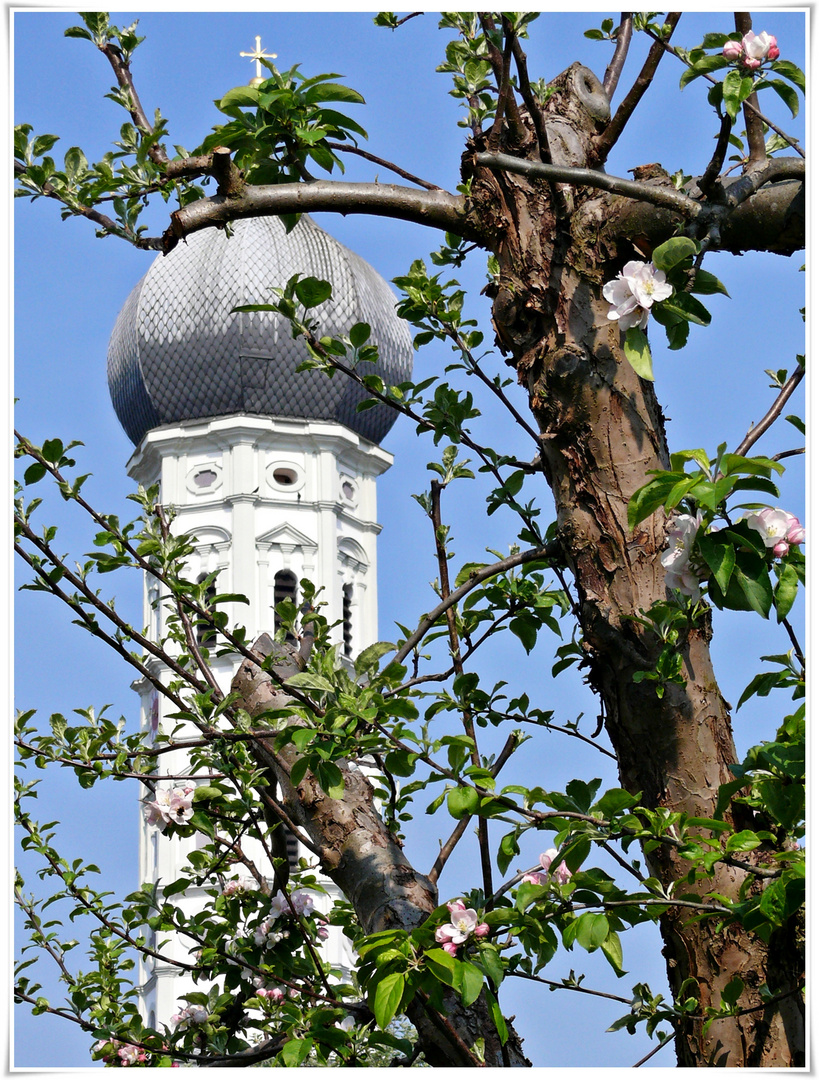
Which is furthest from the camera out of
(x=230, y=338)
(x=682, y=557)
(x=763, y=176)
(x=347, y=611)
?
(x=347, y=611)

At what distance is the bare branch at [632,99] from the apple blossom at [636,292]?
524mm

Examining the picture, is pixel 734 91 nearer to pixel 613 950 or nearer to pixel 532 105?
pixel 532 105

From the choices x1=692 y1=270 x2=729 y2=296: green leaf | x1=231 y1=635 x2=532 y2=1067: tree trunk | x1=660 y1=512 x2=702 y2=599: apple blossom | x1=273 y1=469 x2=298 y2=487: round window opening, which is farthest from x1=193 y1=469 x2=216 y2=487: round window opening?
x1=660 y1=512 x2=702 y2=599: apple blossom

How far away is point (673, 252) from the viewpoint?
7.68 ft

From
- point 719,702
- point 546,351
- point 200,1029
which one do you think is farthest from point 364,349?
point 200,1029

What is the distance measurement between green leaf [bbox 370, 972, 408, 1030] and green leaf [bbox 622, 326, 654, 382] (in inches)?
40.3

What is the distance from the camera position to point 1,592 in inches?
92.0

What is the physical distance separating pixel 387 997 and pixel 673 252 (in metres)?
1.24

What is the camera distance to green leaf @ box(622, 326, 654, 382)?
7.82 feet

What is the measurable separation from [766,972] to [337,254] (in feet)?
124

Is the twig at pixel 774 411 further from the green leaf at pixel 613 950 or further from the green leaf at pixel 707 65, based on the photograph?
the green leaf at pixel 613 950

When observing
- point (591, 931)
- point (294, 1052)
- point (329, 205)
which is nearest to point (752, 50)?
point (329, 205)

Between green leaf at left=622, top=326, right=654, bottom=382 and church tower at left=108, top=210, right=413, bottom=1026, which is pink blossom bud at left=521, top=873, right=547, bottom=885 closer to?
green leaf at left=622, top=326, right=654, bottom=382

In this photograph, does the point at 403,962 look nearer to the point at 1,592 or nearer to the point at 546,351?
the point at 1,592
